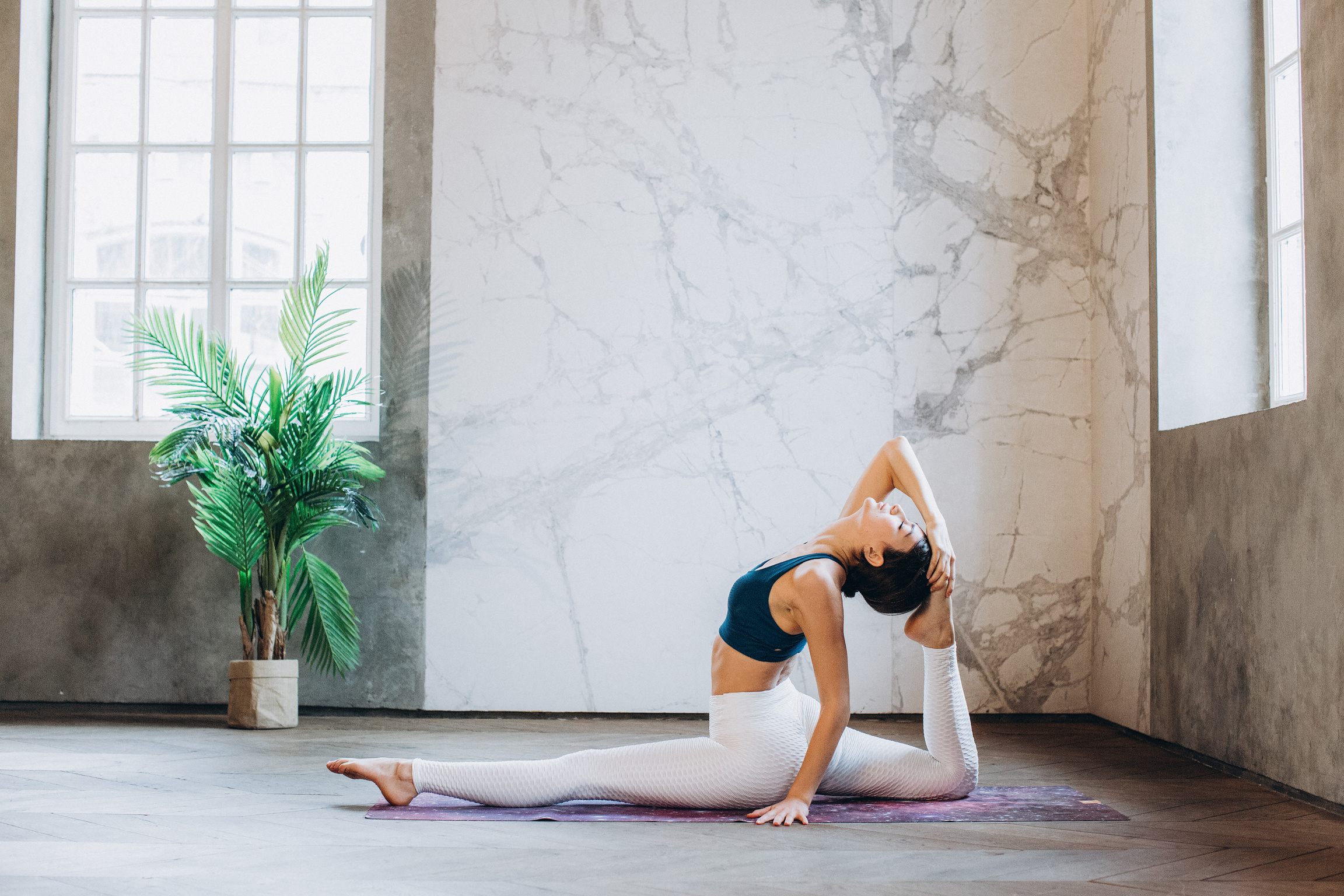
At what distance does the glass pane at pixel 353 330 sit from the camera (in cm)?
457

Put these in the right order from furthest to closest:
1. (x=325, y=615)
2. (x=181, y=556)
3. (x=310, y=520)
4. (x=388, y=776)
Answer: (x=181, y=556) < (x=325, y=615) < (x=310, y=520) < (x=388, y=776)

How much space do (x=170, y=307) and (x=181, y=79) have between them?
0.98 meters

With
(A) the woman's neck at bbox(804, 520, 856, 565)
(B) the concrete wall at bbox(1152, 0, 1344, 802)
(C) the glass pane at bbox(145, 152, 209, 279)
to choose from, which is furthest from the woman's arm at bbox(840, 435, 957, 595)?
(C) the glass pane at bbox(145, 152, 209, 279)

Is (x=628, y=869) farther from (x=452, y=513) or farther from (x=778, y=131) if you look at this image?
(x=778, y=131)

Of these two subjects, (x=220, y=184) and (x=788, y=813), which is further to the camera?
(x=220, y=184)

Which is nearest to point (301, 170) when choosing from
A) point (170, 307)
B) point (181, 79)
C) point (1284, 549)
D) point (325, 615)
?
Result: point (181, 79)

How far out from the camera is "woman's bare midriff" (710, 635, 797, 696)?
7.75 ft

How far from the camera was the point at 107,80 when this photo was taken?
4.75 metres

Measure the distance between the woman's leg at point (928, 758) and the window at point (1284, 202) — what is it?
1668 millimetres

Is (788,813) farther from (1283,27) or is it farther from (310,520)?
(1283,27)

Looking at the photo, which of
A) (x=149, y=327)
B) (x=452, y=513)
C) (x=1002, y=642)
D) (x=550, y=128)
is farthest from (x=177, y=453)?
(x=1002, y=642)

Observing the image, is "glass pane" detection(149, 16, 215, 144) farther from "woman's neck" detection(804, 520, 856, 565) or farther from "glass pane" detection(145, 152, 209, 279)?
"woman's neck" detection(804, 520, 856, 565)

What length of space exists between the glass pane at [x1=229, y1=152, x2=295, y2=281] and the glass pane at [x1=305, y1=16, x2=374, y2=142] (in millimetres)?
215

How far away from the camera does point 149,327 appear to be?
4.46 meters
